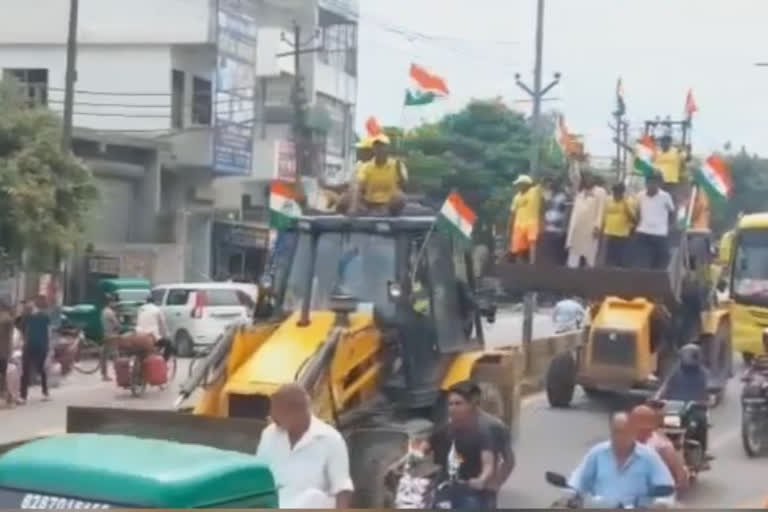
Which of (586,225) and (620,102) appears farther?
(586,225)

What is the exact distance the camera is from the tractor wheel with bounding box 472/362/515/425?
31.9 ft

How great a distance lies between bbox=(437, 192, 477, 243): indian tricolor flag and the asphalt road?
51.3 inches

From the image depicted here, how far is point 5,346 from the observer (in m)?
14.9

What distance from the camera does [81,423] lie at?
718 cm

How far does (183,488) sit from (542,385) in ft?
35.2

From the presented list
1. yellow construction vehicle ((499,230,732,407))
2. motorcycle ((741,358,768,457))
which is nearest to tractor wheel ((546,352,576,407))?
yellow construction vehicle ((499,230,732,407))

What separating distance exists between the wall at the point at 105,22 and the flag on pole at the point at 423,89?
1131cm

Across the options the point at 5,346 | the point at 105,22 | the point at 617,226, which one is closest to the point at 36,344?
the point at 5,346

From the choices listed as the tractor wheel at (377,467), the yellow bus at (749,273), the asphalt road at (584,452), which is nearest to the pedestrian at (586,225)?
the asphalt road at (584,452)

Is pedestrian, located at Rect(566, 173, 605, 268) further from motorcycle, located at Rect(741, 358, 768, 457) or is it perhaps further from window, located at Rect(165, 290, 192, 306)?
window, located at Rect(165, 290, 192, 306)

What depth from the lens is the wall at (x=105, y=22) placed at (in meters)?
19.4

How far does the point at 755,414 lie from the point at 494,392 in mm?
2593

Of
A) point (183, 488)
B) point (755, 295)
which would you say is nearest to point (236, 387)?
point (183, 488)

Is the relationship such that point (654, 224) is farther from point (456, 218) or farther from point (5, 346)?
point (5, 346)
